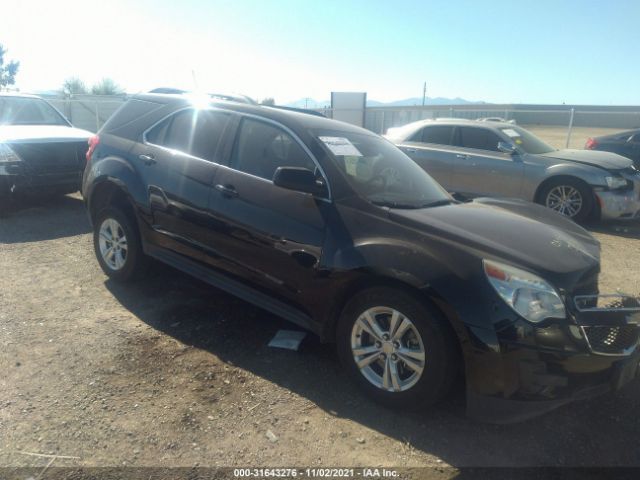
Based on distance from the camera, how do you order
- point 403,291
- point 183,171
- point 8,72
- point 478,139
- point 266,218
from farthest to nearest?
point 8,72 → point 478,139 → point 183,171 → point 266,218 → point 403,291

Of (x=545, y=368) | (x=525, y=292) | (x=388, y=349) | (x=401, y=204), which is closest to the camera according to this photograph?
(x=545, y=368)

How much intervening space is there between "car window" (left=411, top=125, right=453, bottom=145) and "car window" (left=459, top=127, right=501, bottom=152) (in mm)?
234

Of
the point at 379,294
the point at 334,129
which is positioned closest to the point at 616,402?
the point at 379,294

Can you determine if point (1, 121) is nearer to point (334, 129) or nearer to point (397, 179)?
point (334, 129)

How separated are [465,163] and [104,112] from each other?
53.1 feet

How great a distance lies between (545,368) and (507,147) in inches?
263

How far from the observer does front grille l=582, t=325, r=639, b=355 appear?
2805 mm

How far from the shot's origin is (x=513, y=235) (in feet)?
10.9

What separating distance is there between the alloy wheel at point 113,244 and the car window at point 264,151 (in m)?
1.53

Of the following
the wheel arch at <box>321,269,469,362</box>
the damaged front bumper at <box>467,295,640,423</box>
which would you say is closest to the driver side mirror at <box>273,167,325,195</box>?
the wheel arch at <box>321,269,469,362</box>

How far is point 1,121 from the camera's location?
328 inches

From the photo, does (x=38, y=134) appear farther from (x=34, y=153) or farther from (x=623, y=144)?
(x=623, y=144)

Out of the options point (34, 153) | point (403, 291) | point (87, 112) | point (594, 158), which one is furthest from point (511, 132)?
point (87, 112)

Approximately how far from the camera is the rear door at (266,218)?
350 cm
